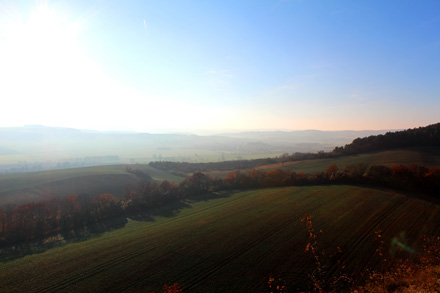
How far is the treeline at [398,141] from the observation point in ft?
146

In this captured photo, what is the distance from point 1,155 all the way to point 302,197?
184 meters

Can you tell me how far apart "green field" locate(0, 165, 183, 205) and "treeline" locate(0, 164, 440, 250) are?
4.73 meters

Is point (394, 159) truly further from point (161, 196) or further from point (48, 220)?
point (48, 220)

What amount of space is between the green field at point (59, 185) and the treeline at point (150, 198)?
4735 mm

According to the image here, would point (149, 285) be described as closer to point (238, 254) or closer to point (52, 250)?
point (238, 254)

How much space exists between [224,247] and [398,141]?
52.4 metres

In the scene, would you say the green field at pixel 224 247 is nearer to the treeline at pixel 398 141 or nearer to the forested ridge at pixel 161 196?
the forested ridge at pixel 161 196

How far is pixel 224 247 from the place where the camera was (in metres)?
17.3

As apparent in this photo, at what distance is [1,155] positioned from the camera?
13512 centimetres

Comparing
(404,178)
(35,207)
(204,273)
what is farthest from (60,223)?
(404,178)

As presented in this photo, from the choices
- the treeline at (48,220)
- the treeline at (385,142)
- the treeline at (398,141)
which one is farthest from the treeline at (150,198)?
the treeline at (398,141)

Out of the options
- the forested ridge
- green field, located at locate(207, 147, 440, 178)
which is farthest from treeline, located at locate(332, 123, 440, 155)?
green field, located at locate(207, 147, 440, 178)

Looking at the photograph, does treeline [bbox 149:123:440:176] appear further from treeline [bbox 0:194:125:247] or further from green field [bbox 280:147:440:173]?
treeline [bbox 0:194:125:247]

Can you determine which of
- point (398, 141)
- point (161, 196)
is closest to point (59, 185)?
point (161, 196)
